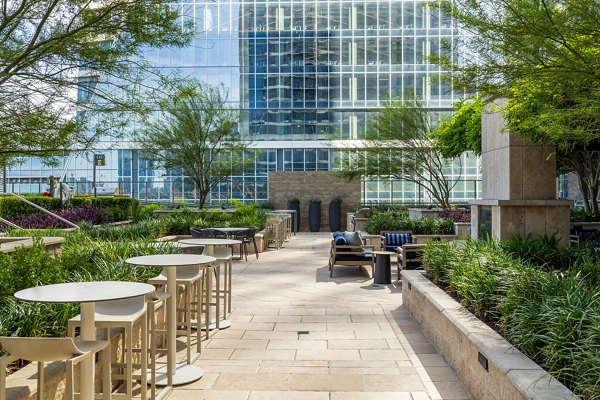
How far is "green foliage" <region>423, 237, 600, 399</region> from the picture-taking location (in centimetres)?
347

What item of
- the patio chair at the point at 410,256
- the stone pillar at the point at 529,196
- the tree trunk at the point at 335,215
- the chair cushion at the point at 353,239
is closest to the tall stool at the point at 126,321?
the patio chair at the point at 410,256

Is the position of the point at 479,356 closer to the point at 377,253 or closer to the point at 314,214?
the point at 377,253

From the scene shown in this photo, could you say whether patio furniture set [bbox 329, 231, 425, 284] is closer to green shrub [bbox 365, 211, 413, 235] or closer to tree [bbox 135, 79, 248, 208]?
green shrub [bbox 365, 211, 413, 235]

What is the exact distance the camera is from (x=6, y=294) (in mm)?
4805

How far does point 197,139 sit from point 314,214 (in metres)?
7.80

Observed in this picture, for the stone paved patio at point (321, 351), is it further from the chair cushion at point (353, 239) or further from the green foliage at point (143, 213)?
the green foliage at point (143, 213)

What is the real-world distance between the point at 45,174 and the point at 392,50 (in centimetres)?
2378

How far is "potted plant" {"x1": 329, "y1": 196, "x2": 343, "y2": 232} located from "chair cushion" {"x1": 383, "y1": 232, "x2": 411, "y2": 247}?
1222 centimetres

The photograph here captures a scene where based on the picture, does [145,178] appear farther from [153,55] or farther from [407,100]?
A: [407,100]

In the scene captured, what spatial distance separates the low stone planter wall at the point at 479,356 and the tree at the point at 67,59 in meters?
3.95

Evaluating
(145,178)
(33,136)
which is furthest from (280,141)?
(33,136)

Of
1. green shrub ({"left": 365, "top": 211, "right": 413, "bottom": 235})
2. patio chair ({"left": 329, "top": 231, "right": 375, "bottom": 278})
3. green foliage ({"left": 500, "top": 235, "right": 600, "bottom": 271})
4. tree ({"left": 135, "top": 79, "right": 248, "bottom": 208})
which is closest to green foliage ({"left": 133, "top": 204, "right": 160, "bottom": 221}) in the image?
tree ({"left": 135, "top": 79, "right": 248, "bottom": 208})

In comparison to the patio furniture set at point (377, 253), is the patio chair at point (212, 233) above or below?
above

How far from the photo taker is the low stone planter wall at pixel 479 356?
10.8 feet
